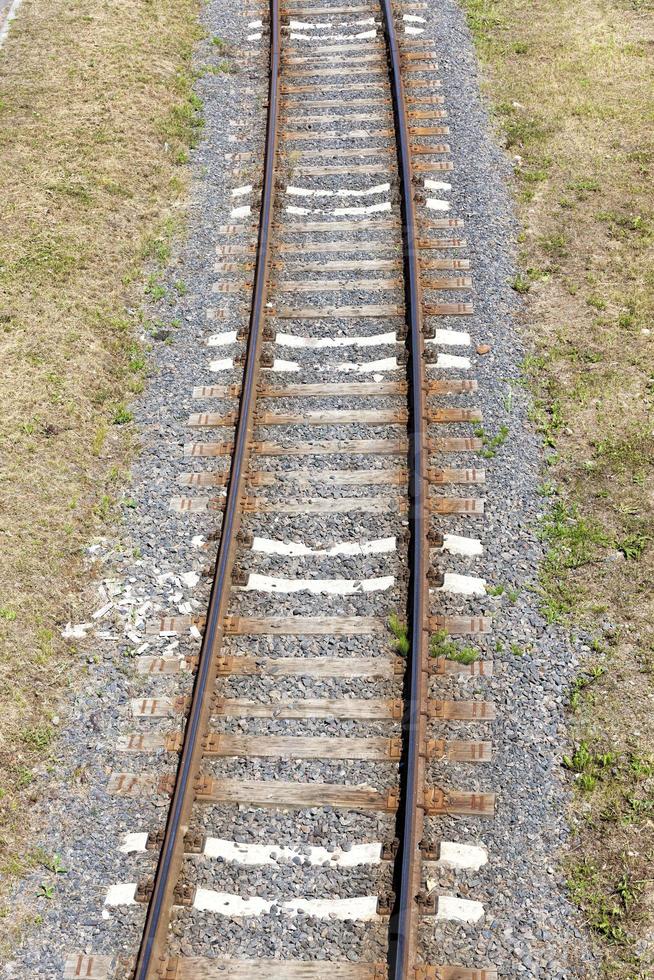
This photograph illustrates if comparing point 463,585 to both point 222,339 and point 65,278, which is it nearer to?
point 222,339

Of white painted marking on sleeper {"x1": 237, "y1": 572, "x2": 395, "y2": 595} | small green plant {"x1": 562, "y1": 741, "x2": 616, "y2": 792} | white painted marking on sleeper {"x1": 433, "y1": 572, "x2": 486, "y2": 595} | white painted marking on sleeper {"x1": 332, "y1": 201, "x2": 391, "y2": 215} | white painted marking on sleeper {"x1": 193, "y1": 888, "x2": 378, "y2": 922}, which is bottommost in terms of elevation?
white painted marking on sleeper {"x1": 193, "y1": 888, "x2": 378, "y2": 922}

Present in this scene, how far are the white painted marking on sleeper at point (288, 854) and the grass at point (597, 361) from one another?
131 centimetres

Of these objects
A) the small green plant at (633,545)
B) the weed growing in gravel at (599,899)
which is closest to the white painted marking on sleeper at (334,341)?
the small green plant at (633,545)

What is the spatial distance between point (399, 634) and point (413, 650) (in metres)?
0.23

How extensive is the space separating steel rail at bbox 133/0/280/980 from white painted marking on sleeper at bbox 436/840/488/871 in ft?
5.63

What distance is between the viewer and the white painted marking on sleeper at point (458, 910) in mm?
6094

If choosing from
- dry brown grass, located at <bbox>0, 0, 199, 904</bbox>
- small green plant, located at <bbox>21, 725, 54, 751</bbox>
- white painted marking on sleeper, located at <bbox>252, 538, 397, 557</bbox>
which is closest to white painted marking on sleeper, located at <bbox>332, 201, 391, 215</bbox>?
dry brown grass, located at <bbox>0, 0, 199, 904</bbox>

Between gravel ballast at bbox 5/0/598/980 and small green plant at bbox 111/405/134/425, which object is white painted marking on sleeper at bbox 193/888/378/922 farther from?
small green plant at bbox 111/405/134/425

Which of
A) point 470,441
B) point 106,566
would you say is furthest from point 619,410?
point 106,566

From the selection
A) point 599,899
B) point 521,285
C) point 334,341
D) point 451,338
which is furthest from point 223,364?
point 599,899

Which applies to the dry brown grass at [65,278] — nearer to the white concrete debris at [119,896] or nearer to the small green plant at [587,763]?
the white concrete debris at [119,896]

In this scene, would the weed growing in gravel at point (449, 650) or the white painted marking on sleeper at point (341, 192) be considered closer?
the weed growing in gravel at point (449, 650)

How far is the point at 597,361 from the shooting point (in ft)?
32.5

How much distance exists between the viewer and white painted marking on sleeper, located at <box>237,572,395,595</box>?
26.3 ft
